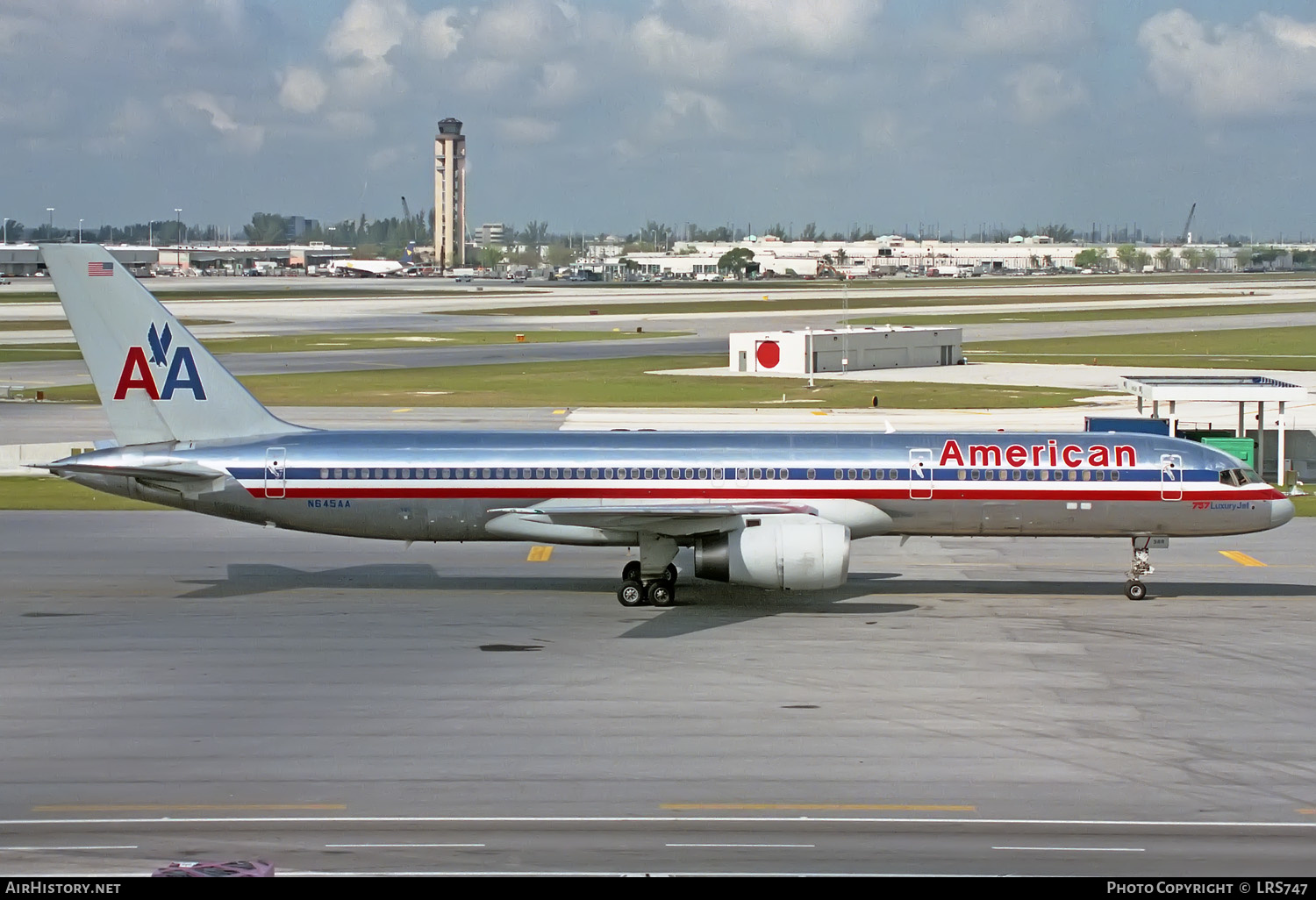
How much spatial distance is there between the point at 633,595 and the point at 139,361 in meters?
12.8

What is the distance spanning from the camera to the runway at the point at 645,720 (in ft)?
57.8

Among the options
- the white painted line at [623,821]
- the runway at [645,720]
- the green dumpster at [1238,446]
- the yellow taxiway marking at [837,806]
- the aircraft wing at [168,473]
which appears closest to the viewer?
the runway at [645,720]

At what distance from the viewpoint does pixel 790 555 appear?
2997 centimetres

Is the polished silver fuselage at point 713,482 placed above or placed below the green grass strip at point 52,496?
above

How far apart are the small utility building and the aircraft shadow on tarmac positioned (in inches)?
2085

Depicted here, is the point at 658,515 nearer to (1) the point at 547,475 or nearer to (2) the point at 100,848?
(1) the point at 547,475

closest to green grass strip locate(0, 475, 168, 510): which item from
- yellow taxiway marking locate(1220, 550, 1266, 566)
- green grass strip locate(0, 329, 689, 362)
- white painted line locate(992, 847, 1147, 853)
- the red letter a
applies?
the red letter a

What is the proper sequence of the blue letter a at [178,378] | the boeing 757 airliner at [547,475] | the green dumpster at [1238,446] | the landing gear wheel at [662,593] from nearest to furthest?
1. the landing gear wheel at [662,593]
2. the boeing 757 airliner at [547,475]
3. the blue letter a at [178,378]
4. the green dumpster at [1238,446]

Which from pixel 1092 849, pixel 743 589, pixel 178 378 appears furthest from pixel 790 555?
pixel 178 378

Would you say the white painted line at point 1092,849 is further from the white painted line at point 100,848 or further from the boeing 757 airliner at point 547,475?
the boeing 757 airliner at point 547,475

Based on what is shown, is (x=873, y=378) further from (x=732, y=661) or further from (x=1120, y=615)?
(x=732, y=661)

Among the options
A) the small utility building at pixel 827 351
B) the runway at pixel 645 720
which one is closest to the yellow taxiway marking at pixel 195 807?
the runway at pixel 645 720

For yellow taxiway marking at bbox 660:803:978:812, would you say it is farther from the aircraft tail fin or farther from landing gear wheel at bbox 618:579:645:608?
the aircraft tail fin

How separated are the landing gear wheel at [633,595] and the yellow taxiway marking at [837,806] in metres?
12.9
